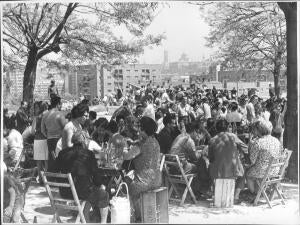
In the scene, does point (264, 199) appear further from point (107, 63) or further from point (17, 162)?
point (107, 63)

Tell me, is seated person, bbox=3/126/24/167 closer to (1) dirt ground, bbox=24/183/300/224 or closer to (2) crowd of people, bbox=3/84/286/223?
(2) crowd of people, bbox=3/84/286/223

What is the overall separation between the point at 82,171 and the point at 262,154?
8.93 feet

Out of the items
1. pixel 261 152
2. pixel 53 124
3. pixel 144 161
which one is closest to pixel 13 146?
pixel 53 124

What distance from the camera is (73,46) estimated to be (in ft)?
46.4

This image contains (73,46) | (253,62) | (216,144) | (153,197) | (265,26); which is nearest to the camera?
(153,197)

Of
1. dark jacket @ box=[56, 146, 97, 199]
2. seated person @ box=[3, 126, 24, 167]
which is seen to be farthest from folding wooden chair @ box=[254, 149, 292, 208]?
seated person @ box=[3, 126, 24, 167]

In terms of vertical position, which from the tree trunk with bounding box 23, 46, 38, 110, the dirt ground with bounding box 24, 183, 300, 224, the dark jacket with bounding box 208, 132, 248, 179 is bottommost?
the dirt ground with bounding box 24, 183, 300, 224

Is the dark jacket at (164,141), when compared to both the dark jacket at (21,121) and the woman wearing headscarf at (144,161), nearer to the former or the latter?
the woman wearing headscarf at (144,161)

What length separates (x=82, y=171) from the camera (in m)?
5.46

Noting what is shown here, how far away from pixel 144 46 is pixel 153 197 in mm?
9246

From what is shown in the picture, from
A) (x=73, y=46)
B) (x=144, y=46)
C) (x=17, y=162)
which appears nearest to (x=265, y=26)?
(x=144, y=46)

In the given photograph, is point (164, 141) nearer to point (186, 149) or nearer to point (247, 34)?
point (186, 149)

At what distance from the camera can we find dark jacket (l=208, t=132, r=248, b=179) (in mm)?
6656

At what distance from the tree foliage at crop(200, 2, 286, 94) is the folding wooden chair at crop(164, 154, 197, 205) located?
1146 cm
